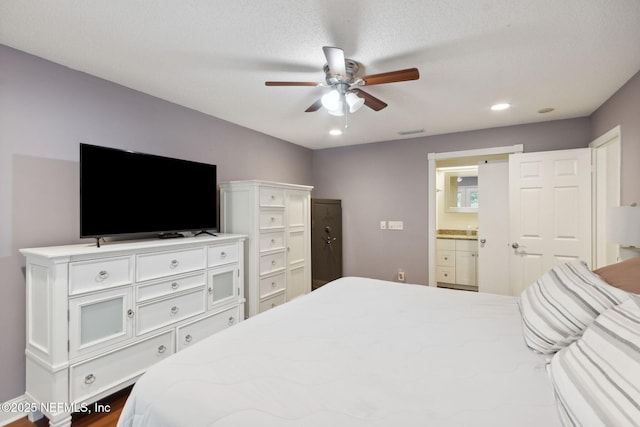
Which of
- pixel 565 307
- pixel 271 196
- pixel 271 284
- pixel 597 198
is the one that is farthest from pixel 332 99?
pixel 597 198

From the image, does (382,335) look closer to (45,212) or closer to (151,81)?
(45,212)

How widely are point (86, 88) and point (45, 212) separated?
99cm

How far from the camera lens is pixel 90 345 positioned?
1.84m

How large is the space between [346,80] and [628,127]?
2395 mm

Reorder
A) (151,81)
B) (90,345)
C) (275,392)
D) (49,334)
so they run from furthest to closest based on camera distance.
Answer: (151,81), (90,345), (49,334), (275,392)

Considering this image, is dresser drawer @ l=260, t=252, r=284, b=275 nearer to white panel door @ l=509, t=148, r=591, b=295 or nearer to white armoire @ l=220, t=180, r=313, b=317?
white armoire @ l=220, t=180, r=313, b=317

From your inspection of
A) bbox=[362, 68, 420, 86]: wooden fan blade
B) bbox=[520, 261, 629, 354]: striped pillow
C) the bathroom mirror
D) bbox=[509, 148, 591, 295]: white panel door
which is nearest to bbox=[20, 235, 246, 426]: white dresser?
bbox=[362, 68, 420, 86]: wooden fan blade

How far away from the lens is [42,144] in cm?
203

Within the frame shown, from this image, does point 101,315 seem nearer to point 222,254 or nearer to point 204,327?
point 204,327

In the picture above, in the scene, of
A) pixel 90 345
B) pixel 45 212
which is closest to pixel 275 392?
pixel 90 345

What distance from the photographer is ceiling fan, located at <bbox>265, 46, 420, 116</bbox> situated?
1747 millimetres

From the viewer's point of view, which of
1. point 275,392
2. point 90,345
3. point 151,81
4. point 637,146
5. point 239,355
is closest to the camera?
point 275,392

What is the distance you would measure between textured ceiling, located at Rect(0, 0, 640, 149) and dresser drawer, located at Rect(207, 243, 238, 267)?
1.42 m

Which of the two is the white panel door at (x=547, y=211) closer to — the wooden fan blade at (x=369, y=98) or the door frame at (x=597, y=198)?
the door frame at (x=597, y=198)
